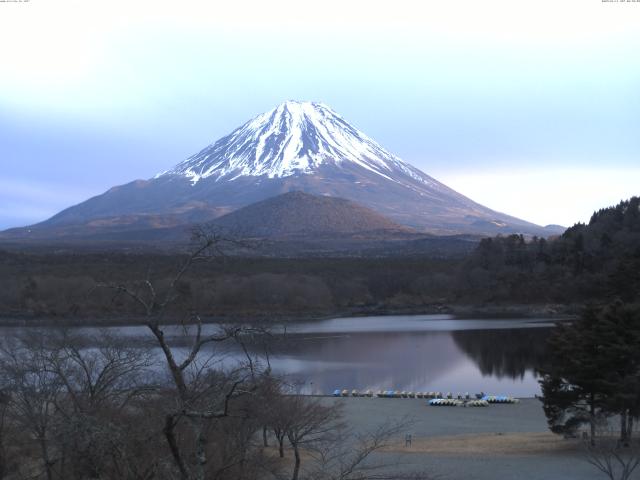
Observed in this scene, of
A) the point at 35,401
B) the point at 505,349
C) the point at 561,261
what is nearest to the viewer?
the point at 35,401

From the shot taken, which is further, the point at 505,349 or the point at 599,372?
the point at 505,349

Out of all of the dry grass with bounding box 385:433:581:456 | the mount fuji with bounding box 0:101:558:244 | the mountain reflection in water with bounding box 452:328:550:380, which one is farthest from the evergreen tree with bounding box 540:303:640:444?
the mount fuji with bounding box 0:101:558:244

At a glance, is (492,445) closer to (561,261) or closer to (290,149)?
(561,261)

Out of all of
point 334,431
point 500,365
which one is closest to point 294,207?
point 500,365

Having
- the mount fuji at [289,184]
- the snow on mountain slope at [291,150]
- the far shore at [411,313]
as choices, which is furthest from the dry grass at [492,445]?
the snow on mountain slope at [291,150]

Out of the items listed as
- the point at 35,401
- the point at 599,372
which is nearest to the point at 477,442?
the point at 599,372

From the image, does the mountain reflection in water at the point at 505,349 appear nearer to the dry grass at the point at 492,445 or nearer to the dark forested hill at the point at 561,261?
the dry grass at the point at 492,445
